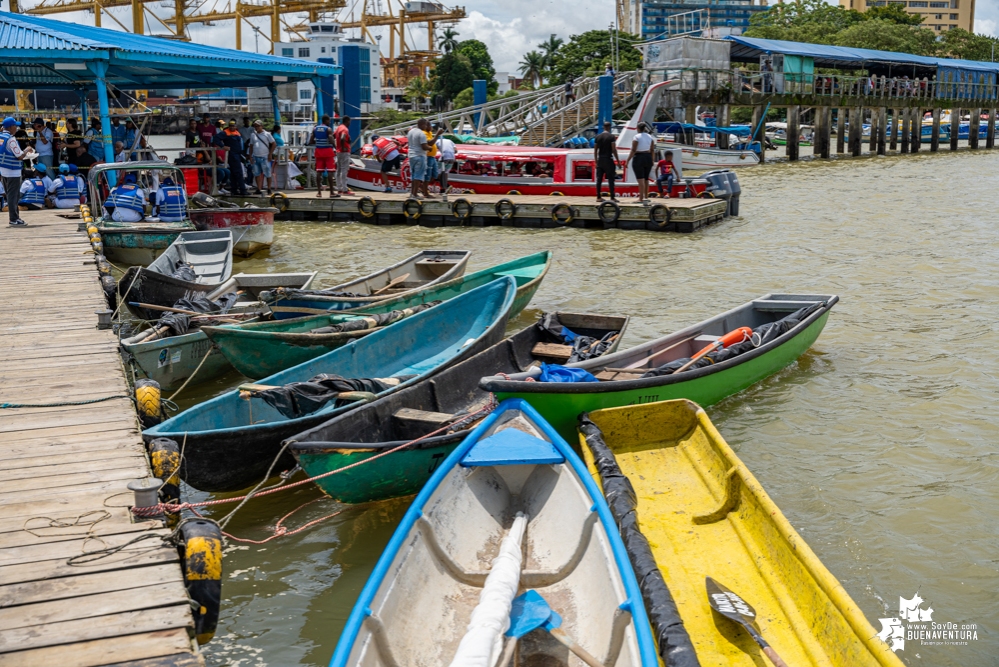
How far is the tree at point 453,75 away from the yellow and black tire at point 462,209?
76760 mm

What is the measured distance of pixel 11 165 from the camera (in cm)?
1493

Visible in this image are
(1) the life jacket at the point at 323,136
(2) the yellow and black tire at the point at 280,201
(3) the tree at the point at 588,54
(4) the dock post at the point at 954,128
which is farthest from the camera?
(3) the tree at the point at 588,54

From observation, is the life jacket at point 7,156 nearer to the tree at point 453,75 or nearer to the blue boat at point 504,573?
the blue boat at point 504,573

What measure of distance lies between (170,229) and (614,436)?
33.8ft

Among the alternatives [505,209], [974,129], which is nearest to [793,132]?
[974,129]

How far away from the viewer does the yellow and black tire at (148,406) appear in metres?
7.06

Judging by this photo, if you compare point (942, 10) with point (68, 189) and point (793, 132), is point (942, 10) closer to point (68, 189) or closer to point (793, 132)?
point (793, 132)

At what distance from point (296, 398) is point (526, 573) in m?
2.97

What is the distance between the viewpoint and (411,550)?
5.21 metres

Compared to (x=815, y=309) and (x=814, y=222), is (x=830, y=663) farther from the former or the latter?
(x=814, y=222)

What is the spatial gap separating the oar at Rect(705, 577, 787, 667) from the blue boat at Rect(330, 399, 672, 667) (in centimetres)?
61

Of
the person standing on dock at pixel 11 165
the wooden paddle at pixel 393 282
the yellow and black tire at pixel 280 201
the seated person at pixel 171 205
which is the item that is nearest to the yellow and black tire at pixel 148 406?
the wooden paddle at pixel 393 282

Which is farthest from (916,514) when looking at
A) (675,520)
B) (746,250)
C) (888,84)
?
(888,84)

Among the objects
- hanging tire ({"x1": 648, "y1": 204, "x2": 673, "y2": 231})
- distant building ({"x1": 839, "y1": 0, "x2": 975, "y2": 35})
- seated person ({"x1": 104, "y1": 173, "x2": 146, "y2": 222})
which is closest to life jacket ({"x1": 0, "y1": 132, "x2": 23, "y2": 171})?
seated person ({"x1": 104, "y1": 173, "x2": 146, "y2": 222})
